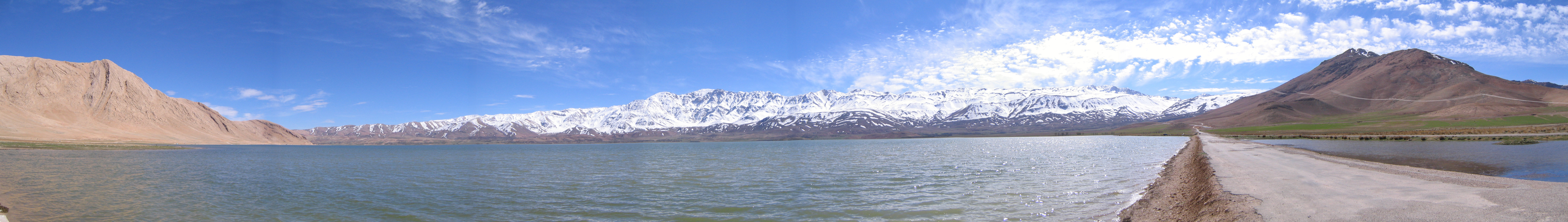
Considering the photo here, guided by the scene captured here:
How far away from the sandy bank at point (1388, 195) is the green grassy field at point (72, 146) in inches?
5646

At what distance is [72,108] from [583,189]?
236077mm

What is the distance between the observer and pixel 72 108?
17162cm

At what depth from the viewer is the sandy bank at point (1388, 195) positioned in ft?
48.1

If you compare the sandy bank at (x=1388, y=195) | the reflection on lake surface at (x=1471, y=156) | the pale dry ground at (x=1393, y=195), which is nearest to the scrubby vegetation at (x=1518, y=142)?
the reflection on lake surface at (x=1471, y=156)

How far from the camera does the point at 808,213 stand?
23375mm

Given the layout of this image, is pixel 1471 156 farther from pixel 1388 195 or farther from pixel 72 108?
pixel 72 108

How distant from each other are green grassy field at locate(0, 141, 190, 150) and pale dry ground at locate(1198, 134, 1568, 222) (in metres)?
144

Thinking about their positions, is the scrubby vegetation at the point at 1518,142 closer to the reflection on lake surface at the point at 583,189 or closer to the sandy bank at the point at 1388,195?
the reflection on lake surface at the point at 583,189

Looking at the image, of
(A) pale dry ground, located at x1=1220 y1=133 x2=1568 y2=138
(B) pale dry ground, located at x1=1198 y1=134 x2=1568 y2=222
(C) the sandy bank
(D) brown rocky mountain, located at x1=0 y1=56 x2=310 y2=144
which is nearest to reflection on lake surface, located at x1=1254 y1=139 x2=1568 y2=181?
(C) the sandy bank

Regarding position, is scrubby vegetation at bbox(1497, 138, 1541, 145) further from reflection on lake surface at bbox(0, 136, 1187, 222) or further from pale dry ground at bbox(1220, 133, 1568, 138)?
reflection on lake surface at bbox(0, 136, 1187, 222)

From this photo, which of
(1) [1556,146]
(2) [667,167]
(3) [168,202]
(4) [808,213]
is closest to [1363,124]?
(1) [1556,146]

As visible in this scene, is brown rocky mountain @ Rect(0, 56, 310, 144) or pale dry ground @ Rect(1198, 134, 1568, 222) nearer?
pale dry ground @ Rect(1198, 134, 1568, 222)

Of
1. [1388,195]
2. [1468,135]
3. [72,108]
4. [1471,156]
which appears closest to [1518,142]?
[1471,156]

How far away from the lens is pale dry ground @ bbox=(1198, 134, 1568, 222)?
14586 millimetres
